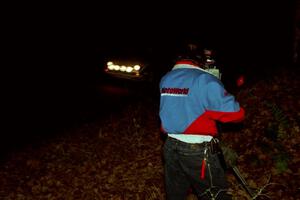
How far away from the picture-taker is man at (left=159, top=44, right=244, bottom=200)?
371 cm

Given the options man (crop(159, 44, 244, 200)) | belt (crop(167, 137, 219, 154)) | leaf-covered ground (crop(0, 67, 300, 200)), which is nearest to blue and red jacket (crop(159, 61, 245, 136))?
man (crop(159, 44, 244, 200))

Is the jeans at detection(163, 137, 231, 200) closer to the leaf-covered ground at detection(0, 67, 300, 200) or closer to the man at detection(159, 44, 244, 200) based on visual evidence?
the man at detection(159, 44, 244, 200)

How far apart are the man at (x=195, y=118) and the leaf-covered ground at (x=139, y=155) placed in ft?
4.63

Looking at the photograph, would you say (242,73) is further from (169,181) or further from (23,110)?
(23,110)

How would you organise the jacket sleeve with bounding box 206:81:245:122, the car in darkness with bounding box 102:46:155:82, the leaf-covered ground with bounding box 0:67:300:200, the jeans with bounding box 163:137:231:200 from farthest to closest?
the car in darkness with bounding box 102:46:155:82, the leaf-covered ground with bounding box 0:67:300:200, the jeans with bounding box 163:137:231:200, the jacket sleeve with bounding box 206:81:245:122

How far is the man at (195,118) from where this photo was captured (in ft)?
12.2

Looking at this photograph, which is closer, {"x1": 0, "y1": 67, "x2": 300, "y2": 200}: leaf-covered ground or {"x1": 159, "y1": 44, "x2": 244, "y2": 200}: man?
{"x1": 159, "y1": 44, "x2": 244, "y2": 200}: man

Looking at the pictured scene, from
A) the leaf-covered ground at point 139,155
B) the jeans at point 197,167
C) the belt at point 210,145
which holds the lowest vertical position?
the leaf-covered ground at point 139,155

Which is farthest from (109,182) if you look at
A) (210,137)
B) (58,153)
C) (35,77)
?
(35,77)

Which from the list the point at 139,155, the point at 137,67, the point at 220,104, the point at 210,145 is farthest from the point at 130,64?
the point at 220,104

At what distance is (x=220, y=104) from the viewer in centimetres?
367

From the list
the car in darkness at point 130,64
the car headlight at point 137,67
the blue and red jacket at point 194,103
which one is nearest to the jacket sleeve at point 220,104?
the blue and red jacket at point 194,103

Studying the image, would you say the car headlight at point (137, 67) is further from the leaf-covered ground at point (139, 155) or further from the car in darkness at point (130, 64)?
the leaf-covered ground at point (139, 155)

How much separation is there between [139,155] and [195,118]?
12.4 ft
